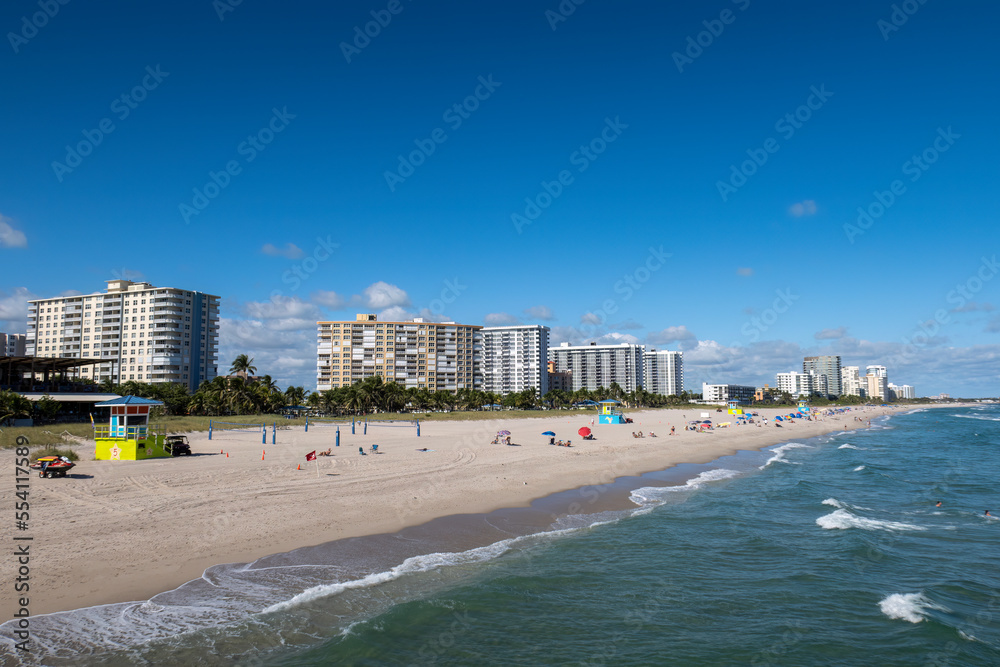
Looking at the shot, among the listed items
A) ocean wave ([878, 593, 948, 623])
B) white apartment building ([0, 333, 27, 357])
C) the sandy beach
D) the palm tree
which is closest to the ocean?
ocean wave ([878, 593, 948, 623])

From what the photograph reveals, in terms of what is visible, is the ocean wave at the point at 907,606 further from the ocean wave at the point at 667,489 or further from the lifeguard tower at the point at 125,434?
the lifeguard tower at the point at 125,434

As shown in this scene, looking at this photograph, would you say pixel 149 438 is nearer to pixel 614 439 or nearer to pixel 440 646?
pixel 440 646

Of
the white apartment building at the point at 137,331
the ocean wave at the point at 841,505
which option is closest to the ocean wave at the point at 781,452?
the ocean wave at the point at 841,505

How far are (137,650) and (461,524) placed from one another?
10.8 metres

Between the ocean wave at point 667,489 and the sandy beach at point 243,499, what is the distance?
9.68 feet

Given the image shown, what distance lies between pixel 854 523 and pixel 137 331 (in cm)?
13379

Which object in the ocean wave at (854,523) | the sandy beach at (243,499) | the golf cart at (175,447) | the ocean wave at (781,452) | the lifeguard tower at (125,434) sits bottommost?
the ocean wave at (781,452)

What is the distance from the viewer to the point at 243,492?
68.2ft

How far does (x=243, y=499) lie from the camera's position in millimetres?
19781

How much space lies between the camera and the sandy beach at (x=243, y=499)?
1295cm

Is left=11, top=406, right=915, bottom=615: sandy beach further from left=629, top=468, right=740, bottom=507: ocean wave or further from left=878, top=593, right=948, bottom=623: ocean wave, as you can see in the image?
left=878, top=593, right=948, bottom=623: ocean wave

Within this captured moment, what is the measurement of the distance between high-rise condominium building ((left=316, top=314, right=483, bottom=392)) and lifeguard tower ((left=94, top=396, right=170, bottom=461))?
438 ft

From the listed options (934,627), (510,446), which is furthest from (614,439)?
(934,627)

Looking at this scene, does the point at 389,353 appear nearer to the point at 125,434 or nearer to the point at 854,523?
the point at 125,434
